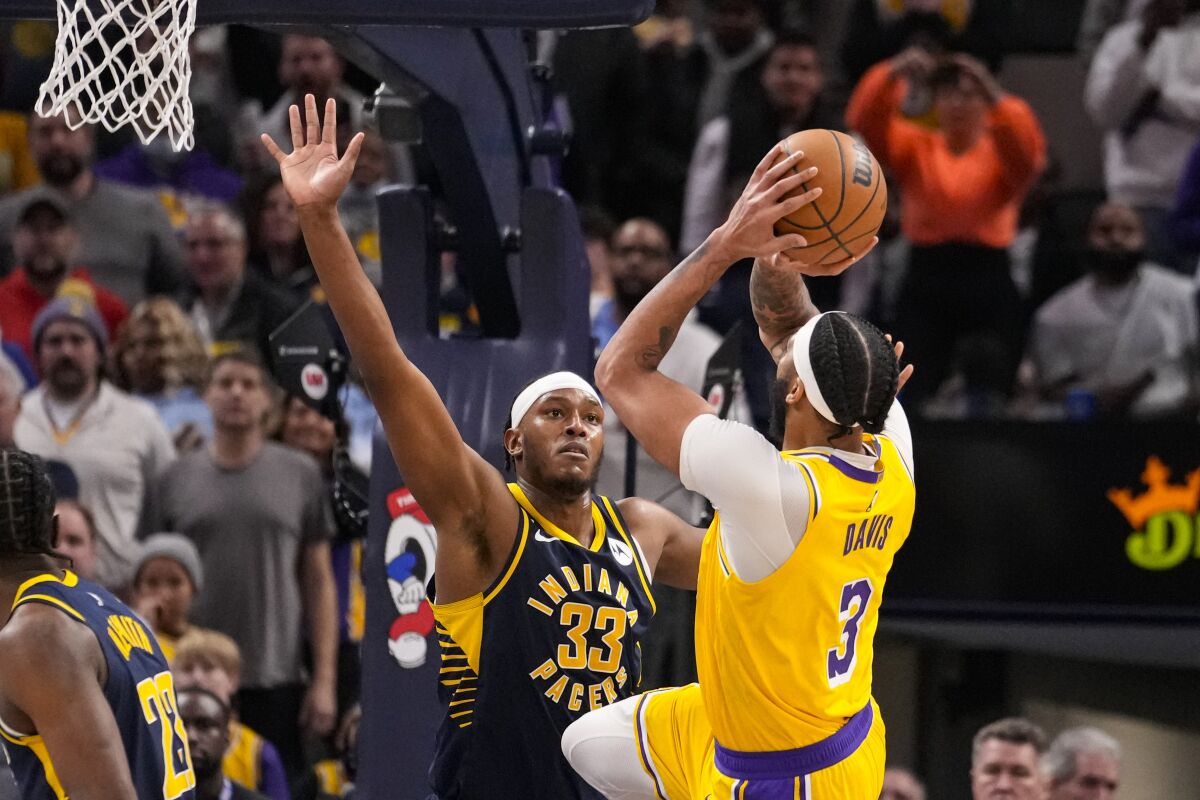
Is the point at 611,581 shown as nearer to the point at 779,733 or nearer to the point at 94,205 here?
the point at 779,733

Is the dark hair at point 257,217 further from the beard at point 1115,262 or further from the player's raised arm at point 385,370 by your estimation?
the player's raised arm at point 385,370

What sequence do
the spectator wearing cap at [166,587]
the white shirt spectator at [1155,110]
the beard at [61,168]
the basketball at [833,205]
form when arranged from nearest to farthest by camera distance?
the basketball at [833,205]
the spectator wearing cap at [166,587]
the beard at [61,168]
the white shirt spectator at [1155,110]

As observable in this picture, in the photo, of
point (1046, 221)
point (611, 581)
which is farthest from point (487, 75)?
point (1046, 221)

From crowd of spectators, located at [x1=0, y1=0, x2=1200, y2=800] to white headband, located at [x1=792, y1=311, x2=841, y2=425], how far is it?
2.82 metres

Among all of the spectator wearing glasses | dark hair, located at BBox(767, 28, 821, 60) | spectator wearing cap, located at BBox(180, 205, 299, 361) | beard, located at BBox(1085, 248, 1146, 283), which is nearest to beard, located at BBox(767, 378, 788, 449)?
the spectator wearing glasses

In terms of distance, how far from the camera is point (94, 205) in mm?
9945

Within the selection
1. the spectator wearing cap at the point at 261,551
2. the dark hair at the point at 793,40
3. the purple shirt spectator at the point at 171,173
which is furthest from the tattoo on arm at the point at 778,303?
the purple shirt spectator at the point at 171,173

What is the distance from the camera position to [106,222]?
9930 mm

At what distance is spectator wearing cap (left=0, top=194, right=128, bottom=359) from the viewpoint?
374 inches

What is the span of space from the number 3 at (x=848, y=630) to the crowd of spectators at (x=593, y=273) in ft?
8.26

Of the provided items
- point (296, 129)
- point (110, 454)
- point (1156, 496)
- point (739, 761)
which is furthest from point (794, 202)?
point (110, 454)

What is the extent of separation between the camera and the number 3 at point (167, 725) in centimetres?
487

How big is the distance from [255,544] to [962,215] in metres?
3.63

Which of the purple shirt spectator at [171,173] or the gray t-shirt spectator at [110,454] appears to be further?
the purple shirt spectator at [171,173]
